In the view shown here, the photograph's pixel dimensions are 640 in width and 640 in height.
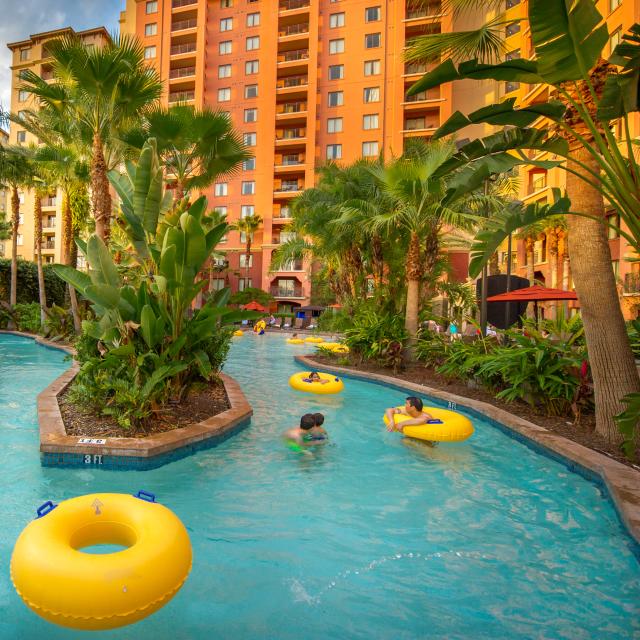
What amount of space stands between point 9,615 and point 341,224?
13.4 meters

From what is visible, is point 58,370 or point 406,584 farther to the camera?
point 58,370

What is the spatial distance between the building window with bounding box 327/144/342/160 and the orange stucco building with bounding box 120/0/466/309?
0.30 ft

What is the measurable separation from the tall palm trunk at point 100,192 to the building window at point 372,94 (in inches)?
1382

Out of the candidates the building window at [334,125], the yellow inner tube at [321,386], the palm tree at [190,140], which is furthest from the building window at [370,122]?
Answer: the yellow inner tube at [321,386]

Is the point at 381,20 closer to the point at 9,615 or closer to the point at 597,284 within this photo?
the point at 597,284

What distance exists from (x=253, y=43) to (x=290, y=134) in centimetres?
957

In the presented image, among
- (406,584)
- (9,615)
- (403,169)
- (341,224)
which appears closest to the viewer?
(9,615)

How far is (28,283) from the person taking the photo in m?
27.6

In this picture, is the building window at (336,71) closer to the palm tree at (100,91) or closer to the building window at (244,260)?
the building window at (244,260)

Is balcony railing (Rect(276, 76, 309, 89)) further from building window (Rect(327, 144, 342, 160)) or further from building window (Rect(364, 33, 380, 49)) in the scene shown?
building window (Rect(327, 144, 342, 160))

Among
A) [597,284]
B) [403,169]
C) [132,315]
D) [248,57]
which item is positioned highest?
[248,57]

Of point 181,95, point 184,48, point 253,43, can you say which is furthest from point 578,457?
point 184,48

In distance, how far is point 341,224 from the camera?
15.1 m

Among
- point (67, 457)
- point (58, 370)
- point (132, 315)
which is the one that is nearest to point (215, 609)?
point (67, 457)
